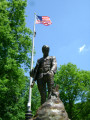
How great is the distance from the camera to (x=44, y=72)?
6465mm

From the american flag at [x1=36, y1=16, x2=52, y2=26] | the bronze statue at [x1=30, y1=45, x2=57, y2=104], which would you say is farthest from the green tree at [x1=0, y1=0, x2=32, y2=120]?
the bronze statue at [x1=30, y1=45, x2=57, y2=104]

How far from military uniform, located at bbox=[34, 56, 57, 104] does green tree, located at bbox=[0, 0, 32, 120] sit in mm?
6721

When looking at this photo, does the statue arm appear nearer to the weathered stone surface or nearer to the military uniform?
the military uniform

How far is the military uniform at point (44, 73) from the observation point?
622cm

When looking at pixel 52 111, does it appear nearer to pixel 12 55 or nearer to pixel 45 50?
pixel 45 50

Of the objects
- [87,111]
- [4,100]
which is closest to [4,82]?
[4,100]

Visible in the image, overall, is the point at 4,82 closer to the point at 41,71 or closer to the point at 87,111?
the point at 41,71

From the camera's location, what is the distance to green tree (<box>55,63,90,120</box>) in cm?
2695

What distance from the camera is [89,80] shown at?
27.8 metres

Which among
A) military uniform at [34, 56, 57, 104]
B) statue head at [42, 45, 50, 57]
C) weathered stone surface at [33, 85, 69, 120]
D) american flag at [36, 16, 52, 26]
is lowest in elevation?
weathered stone surface at [33, 85, 69, 120]

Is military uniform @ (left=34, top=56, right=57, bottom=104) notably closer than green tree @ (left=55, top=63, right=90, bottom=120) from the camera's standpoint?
Yes

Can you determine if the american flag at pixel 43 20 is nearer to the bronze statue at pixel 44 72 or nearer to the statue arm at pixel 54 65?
the bronze statue at pixel 44 72

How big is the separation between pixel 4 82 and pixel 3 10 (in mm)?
6439

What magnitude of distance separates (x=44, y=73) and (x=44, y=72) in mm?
63
